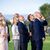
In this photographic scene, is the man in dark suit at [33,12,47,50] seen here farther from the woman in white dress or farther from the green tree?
the green tree

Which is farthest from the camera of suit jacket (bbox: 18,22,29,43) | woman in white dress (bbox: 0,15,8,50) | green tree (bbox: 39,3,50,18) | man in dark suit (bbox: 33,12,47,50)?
green tree (bbox: 39,3,50,18)

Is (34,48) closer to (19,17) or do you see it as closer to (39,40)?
(39,40)

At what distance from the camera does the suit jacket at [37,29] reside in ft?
25.1

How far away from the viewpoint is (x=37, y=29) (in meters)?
7.63

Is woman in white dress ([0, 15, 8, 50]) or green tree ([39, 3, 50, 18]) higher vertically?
green tree ([39, 3, 50, 18])

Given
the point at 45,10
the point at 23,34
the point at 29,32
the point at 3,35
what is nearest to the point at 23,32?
the point at 23,34

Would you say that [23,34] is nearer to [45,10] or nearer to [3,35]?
[3,35]

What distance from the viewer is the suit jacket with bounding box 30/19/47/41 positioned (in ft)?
25.1

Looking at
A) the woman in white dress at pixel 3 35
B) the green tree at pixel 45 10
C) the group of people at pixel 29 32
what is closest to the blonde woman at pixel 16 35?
the group of people at pixel 29 32

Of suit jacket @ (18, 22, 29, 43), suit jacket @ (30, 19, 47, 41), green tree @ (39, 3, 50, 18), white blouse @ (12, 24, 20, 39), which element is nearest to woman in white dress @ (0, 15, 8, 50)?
white blouse @ (12, 24, 20, 39)

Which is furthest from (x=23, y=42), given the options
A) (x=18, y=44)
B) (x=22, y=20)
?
(x=22, y=20)

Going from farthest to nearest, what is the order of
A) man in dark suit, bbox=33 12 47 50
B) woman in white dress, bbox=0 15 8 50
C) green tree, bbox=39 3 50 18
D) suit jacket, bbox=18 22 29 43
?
green tree, bbox=39 3 50 18 → suit jacket, bbox=18 22 29 43 → man in dark suit, bbox=33 12 47 50 → woman in white dress, bbox=0 15 8 50

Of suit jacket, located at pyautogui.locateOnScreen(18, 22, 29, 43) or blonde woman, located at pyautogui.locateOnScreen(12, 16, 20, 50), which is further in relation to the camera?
suit jacket, located at pyautogui.locateOnScreen(18, 22, 29, 43)

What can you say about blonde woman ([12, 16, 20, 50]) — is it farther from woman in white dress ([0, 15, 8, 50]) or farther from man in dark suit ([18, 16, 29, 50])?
woman in white dress ([0, 15, 8, 50])
